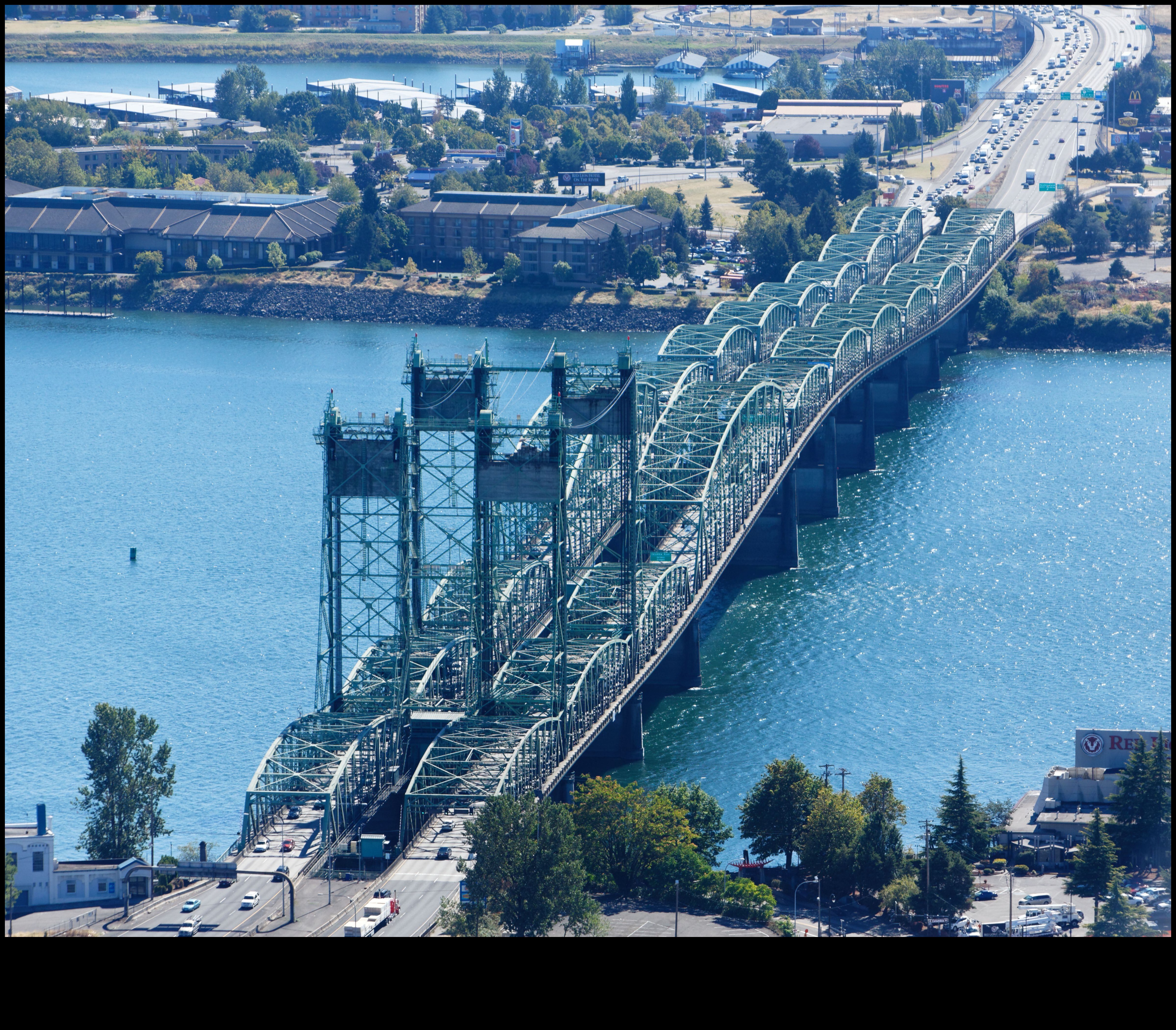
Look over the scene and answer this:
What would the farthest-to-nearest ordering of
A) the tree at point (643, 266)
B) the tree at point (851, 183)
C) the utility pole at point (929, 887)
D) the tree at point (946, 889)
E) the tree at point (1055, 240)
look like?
1. the tree at point (851, 183)
2. the tree at point (1055, 240)
3. the tree at point (643, 266)
4. the tree at point (946, 889)
5. the utility pole at point (929, 887)

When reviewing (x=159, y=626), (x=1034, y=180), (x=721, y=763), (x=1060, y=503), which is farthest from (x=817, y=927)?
(x=1034, y=180)

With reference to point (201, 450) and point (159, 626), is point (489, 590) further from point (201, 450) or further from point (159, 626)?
point (201, 450)

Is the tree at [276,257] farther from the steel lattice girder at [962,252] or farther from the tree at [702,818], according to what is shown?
the tree at [702,818]

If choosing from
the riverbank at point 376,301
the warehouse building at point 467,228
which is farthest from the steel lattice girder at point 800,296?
the warehouse building at point 467,228

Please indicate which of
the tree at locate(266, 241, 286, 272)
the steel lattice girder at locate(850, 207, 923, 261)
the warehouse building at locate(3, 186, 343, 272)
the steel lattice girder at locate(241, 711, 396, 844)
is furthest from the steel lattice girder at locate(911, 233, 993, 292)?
the steel lattice girder at locate(241, 711, 396, 844)

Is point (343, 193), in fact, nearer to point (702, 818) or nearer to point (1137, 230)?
point (1137, 230)

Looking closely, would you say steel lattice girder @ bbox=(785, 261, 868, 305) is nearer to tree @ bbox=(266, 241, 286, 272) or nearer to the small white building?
tree @ bbox=(266, 241, 286, 272)
